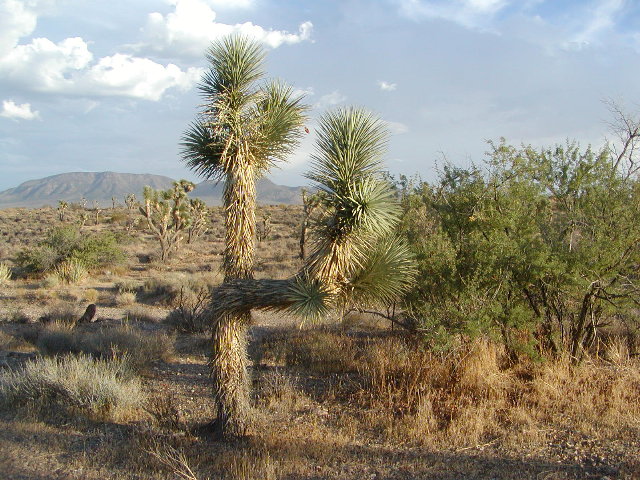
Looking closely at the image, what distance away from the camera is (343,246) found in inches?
253

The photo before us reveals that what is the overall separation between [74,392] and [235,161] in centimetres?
428

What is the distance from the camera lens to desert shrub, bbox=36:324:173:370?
10945mm

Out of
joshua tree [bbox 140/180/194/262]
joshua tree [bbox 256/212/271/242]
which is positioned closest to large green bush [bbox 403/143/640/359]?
joshua tree [bbox 140/180/194/262]

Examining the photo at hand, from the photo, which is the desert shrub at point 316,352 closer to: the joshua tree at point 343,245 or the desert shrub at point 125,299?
the joshua tree at point 343,245

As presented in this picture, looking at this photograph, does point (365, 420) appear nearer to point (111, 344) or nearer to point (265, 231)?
point (111, 344)

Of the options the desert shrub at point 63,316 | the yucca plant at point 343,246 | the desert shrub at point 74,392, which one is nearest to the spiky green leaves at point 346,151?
the yucca plant at point 343,246

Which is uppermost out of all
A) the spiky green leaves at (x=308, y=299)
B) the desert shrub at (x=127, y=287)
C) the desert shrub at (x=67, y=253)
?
the spiky green leaves at (x=308, y=299)

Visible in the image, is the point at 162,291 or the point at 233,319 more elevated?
the point at 233,319

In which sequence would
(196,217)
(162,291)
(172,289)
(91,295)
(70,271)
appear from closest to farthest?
1. (91,295)
2. (172,289)
3. (162,291)
4. (70,271)
5. (196,217)

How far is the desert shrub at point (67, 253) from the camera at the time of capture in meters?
23.8

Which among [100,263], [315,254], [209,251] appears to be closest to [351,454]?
[315,254]

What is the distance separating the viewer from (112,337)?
11.7 m

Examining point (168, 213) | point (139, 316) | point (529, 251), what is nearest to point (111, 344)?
point (139, 316)

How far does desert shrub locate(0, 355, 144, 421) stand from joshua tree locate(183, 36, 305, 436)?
1.74m
